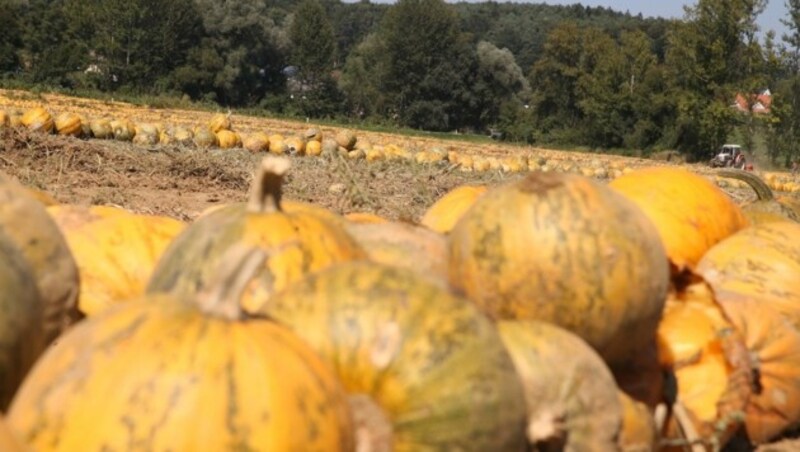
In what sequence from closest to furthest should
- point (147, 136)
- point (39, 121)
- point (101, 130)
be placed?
point (39, 121), point (101, 130), point (147, 136)

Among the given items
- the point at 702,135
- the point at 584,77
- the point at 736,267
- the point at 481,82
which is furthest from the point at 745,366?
the point at 481,82

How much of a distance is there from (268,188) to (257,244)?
0.80ft

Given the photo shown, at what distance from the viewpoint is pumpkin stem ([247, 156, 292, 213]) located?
109 inches

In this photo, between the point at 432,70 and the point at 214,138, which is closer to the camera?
the point at 214,138

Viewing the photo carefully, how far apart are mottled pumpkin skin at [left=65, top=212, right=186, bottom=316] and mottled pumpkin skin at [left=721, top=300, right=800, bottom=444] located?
1.94 meters

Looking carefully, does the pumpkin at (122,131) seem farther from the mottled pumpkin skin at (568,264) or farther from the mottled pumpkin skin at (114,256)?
the mottled pumpkin skin at (568,264)

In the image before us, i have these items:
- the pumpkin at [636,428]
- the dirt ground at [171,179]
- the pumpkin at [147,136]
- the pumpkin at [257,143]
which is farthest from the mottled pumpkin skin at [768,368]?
the pumpkin at [257,143]

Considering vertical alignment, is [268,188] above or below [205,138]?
above

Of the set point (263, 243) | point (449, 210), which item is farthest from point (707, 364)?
point (263, 243)

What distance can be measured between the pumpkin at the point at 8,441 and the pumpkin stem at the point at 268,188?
1.20 m

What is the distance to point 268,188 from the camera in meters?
2.94

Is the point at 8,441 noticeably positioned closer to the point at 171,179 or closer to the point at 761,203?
the point at 761,203

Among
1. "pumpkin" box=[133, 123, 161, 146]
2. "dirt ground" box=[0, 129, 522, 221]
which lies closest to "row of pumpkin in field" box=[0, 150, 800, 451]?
"dirt ground" box=[0, 129, 522, 221]

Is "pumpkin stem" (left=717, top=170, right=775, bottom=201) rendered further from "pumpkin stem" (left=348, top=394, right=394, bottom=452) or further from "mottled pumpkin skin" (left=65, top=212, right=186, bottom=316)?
"pumpkin stem" (left=348, top=394, right=394, bottom=452)
